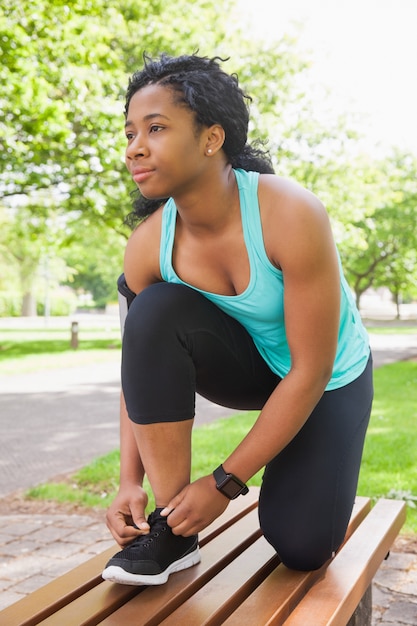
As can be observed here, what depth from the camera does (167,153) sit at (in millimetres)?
1830

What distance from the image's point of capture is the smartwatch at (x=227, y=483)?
181cm

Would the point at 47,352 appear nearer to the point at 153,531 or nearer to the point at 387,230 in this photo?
the point at 153,531

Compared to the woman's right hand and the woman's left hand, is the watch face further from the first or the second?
the woman's right hand

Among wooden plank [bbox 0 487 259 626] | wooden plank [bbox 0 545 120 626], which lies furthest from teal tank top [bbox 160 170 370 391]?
wooden plank [bbox 0 545 120 626]

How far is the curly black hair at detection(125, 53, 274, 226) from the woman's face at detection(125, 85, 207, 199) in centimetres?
3

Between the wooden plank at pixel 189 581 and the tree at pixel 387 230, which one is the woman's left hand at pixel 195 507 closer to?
the wooden plank at pixel 189 581

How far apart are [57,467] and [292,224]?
394 centimetres

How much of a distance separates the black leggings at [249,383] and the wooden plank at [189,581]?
142mm

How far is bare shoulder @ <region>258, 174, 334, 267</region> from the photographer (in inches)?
72.6

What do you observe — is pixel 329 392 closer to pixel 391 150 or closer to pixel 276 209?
pixel 276 209

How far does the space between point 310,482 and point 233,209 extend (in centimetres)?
76

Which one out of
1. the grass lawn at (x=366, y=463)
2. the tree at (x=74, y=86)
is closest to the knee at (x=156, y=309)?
the grass lawn at (x=366, y=463)

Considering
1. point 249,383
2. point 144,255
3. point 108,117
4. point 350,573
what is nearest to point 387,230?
point 108,117

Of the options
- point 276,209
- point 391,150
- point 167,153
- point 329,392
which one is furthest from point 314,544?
point 391,150
